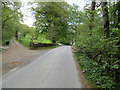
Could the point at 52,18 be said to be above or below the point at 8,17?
above

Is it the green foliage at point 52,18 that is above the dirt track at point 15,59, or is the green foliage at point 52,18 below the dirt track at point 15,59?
above

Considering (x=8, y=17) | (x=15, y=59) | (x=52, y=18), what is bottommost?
(x=15, y=59)

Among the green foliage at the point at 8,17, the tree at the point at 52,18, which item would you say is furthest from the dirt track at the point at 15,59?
the tree at the point at 52,18

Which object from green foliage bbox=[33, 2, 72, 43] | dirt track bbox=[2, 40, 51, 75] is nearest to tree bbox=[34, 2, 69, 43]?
green foliage bbox=[33, 2, 72, 43]

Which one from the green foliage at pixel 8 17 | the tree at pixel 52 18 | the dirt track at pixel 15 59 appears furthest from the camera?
the tree at pixel 52 18

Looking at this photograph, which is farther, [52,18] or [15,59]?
[52,18]

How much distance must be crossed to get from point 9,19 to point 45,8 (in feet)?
18.5

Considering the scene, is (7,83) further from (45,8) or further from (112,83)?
(45,8)

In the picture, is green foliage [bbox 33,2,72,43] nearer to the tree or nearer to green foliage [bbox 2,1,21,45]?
the tree

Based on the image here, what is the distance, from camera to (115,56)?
1.77 meters

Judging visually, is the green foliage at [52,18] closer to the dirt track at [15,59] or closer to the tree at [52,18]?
the tree at [52,18]

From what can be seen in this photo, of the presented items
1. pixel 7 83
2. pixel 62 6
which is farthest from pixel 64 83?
pixel 62 6

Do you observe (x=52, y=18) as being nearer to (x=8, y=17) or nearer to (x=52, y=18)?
(x=52, y=18)

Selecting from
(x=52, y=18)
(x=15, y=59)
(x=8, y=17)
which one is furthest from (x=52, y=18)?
(x=15, y=59)
